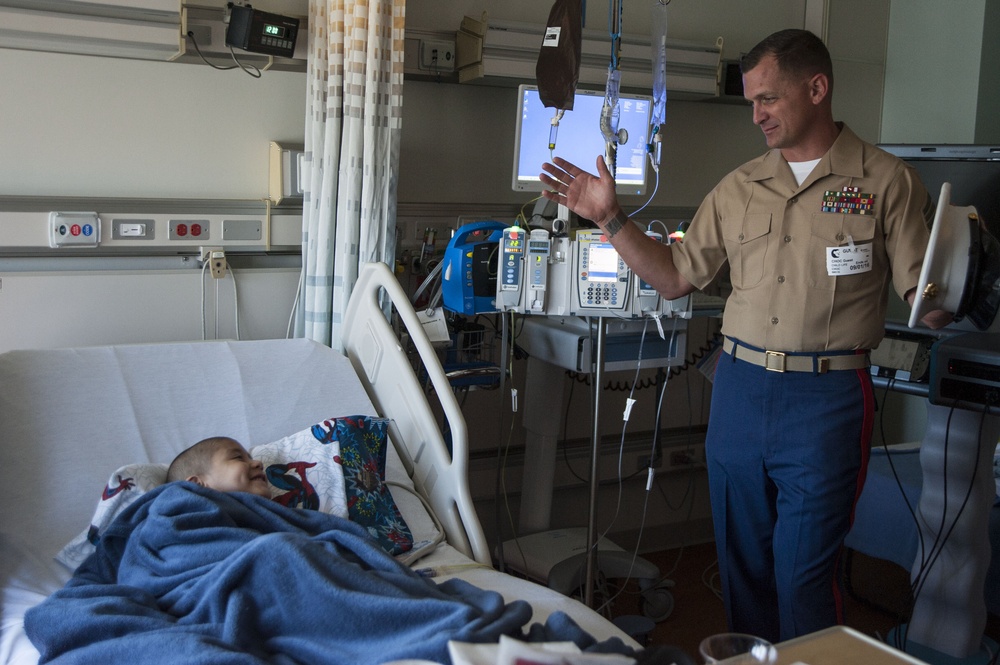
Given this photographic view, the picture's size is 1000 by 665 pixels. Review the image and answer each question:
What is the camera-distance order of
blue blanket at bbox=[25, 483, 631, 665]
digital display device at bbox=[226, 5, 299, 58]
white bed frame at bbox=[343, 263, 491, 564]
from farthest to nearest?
digital display device at bbox=[226, 5, 299, 58]
white bed frame at bbox=[343, 263, 491, 564]
blue blanket at bbox=[25, 483, 631, 665]

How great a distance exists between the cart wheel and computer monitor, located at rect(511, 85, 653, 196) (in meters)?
1.44

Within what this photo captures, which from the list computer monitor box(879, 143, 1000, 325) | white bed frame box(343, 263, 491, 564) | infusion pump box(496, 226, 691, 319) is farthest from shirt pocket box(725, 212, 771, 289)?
computer monitor box(879, 143, 1000, 325)

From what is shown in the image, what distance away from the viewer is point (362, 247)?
296 centimetres

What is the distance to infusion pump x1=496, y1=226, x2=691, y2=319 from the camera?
2875 millimetres

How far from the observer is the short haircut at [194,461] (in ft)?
7.11

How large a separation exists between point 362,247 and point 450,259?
27cm

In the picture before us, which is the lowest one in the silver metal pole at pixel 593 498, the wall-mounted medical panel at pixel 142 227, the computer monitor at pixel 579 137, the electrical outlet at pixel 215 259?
the silver metal pole at pixel 593 498

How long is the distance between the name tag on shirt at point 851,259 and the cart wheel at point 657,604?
1500 millimetres

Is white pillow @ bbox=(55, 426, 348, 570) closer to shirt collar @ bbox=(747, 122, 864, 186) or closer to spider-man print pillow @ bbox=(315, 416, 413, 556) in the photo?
spider-man print pillow @ bbox=(315, 416, 413, 556)

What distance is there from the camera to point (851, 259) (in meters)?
2.25

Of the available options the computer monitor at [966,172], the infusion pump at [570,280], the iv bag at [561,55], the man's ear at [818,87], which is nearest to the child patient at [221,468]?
the infusion pump at [570,280]

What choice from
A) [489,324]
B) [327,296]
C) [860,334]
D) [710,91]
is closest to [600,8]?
[710,91]

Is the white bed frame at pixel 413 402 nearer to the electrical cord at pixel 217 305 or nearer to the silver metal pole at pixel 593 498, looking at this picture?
the electrical cord at pixel 217 305

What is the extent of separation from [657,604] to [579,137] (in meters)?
1.64
